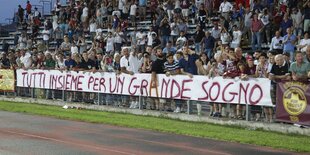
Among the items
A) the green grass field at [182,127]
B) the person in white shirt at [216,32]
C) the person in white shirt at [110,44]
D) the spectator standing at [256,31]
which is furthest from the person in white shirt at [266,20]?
the person in white shirt at [110,44]

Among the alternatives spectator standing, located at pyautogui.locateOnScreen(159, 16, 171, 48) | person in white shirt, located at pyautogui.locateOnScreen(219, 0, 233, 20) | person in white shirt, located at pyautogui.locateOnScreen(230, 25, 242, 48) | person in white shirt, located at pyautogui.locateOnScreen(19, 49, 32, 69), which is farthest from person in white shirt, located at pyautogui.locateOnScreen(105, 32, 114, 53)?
person in white shirt, located at pyautogui.locateOnScreen(230, 25, 242, 48)

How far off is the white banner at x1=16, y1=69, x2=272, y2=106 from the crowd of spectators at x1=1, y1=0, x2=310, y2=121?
26 cm

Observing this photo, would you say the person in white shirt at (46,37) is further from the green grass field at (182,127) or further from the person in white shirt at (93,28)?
the green grass field at (182,127)

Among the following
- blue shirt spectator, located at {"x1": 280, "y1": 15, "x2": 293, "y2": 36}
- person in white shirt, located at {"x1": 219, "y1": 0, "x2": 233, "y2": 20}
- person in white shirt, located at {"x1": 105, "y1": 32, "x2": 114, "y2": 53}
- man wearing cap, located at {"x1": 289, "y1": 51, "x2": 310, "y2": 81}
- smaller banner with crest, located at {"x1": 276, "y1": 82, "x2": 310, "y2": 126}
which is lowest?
smaller banner with crest, located at {"x1": 276, "y1": 82, "x2": 310, "y2": 126}

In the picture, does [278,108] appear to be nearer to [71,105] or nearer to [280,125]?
[280,125]

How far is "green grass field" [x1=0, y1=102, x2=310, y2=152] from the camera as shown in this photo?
1380cm

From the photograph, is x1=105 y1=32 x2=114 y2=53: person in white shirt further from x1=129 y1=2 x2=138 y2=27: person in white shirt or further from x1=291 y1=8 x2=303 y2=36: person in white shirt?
x1=291 y1=8 x2=303 y2=36: person in white shirt

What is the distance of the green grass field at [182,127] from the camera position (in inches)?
543

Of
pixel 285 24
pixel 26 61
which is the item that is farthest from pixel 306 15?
pixel 26 61

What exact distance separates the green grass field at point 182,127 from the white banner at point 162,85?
0.93 meters

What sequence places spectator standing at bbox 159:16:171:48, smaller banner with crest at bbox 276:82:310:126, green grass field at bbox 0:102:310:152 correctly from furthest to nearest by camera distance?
spectator standing at bbox 159:16:171:48 < smaller banner with crest at bbox 276:82:310:126 < green grass field at bbox 0:102:310:152

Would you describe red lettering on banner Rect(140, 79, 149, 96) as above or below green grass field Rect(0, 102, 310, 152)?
above

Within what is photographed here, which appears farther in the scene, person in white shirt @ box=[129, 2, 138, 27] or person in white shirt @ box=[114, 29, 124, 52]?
person in white shirt @ box=[129, 2, 138, 27]

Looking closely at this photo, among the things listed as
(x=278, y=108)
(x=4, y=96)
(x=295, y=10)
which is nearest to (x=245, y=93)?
(x=278, y=108)
